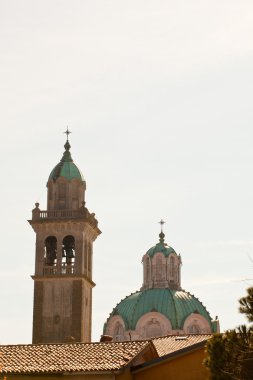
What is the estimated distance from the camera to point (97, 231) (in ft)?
233

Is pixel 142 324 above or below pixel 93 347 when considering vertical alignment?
above

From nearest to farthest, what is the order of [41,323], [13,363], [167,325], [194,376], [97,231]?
[194,376], [13,363], [41,323], [97,231], [167,325]

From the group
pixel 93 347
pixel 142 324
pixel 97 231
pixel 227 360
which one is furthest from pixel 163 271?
pixel 227 360

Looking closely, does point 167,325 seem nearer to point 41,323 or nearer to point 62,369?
point 41,323

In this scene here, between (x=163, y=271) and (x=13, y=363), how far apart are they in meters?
49.9

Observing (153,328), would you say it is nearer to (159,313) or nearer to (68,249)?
(159,313)

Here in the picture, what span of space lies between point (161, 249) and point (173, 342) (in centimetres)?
4621

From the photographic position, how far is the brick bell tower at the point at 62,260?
217ft

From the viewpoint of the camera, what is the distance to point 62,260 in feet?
224

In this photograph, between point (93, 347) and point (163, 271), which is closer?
point (93, 347)

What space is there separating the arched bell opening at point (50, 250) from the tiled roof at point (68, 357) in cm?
3044

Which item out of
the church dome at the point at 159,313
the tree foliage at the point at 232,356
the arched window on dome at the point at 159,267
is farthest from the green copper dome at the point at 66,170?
the tree foliage at the point at 232,356

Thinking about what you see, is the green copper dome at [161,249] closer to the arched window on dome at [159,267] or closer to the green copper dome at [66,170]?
the arched window on dome at [159,267]

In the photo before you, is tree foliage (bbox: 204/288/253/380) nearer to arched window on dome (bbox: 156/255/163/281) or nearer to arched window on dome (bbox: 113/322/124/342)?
arched window on dome (bbox: 113/322/124/342)
